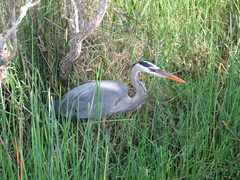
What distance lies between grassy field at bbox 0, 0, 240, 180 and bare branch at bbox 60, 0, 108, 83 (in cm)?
7

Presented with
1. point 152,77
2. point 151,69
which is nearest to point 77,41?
point 151,69

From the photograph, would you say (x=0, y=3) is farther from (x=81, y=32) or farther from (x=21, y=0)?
(x=81, y=32)

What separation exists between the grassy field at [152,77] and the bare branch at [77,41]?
0.07m

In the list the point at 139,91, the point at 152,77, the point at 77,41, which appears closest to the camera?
the point at 77,41

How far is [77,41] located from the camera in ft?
9.63

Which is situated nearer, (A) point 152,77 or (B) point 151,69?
(B) point 151,69

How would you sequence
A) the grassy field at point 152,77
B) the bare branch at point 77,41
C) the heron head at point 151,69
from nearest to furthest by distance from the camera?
the grassy field at point 152,77 → the bare branch at point 77,41 → the heron head at point 151,69

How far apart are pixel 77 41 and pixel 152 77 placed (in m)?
0.73

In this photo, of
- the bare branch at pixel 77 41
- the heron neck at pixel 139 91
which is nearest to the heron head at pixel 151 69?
the heron neck at pixel 139 91

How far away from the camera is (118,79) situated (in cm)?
335

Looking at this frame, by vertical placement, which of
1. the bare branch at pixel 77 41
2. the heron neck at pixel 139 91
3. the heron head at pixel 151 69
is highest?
the bare branch at pixel 77 41

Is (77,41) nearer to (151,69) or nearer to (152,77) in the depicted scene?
(151,69)

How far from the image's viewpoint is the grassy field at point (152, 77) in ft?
8.42

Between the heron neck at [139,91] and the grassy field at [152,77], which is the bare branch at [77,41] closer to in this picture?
the grassy field at [152,77]
